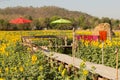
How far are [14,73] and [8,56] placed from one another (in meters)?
2.66

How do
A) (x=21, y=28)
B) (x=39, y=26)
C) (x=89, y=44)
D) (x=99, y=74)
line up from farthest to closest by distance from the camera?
(x=39, y=26)
(x=21, y=28)
(x=89, y=44)
(x=99, y=74)

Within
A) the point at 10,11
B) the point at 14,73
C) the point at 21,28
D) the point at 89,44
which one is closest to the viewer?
the point at 14,73

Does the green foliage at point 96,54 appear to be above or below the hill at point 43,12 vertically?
above

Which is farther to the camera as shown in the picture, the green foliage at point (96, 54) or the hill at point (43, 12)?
the hill at point (43, 12)

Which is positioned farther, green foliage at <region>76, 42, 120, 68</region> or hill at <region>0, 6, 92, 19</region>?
hill at <region>0, 6, 92, 19</region>

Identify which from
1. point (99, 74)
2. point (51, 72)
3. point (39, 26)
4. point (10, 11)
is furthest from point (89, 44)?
point (10, 11)

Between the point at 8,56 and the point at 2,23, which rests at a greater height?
the point at 8,56

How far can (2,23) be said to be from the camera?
5962cm

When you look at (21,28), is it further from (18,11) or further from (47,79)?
(18,11)

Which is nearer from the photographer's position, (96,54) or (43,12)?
(96,54)

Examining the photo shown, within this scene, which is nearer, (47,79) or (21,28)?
(47,79)

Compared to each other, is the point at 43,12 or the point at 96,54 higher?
the point at 96,54

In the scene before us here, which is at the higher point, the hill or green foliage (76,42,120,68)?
green foliage (76,42,120,68)

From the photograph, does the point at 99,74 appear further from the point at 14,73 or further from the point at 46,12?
the point at 46,12
